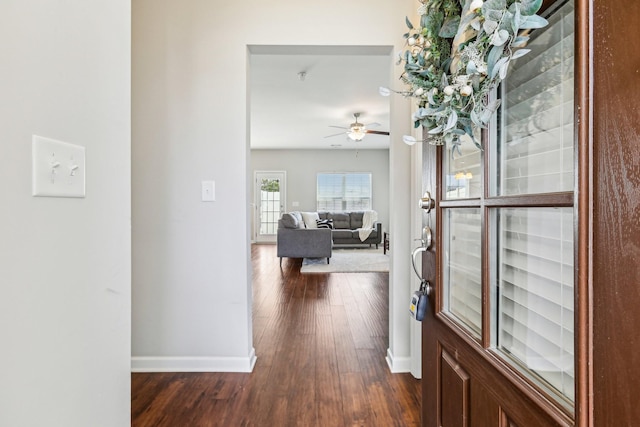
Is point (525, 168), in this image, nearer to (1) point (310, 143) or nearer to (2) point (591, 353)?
(2) point (591, 353)

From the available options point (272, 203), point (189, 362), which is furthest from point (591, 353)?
point (272, 203)

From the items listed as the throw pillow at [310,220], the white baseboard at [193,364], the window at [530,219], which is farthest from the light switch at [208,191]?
the throw pillow at [310,220]

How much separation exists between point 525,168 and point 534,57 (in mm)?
245

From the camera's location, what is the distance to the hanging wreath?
61 centimetres

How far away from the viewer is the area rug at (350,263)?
503 centimetres

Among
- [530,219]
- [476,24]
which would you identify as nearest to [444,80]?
[476,24]

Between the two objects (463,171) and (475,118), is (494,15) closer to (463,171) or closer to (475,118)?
(475,118)

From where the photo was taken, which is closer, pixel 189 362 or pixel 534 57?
pixel 534 57

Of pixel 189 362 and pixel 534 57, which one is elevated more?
pixel 534 57

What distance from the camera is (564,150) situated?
0.60 metres

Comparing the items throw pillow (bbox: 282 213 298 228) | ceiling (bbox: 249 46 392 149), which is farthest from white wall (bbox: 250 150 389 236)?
throw pillow (bbox: 282 213 298 228)

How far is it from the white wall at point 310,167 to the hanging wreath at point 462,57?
777 cm

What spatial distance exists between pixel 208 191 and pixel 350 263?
3.86 m
